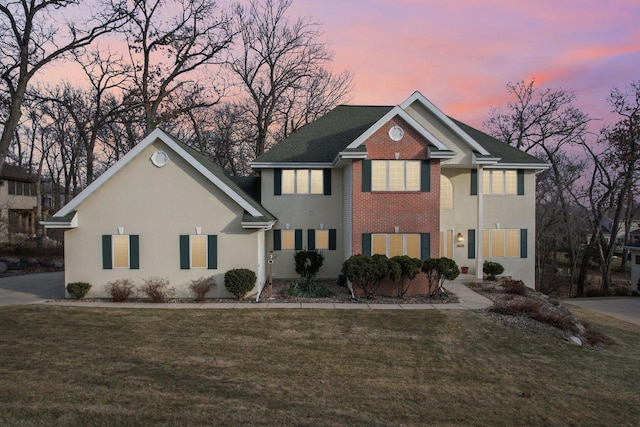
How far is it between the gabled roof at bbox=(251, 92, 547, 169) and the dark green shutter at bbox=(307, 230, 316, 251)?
334cm

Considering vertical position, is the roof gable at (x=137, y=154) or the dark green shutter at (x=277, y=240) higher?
the roof gable at (x=137, y=154)

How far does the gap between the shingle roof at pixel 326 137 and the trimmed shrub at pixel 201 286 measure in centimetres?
676

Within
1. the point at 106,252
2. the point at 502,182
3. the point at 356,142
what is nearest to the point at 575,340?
the point at 356,142

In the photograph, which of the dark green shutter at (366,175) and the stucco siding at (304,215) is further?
the stucco siding at (304,215)

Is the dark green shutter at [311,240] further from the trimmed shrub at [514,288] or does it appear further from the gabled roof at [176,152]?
the trimmed shrub at [514,288]

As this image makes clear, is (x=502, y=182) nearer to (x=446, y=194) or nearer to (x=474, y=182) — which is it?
(x=474, y=182)

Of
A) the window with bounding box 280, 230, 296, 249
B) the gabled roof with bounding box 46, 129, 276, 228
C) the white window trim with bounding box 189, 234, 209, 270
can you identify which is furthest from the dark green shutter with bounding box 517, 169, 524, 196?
the white window trim with bounding box 189, 234, 209, 270

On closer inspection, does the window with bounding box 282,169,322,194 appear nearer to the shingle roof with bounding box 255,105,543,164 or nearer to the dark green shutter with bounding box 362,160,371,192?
the shingle roof with bounding box 255,105,543,164

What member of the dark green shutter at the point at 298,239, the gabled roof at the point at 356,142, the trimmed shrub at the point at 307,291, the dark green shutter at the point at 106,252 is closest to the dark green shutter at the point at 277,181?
the gabled roof at the point at 356,142

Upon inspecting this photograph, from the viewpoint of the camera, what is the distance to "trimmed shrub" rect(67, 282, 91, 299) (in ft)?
51.4

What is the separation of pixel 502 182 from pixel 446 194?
3.01 m

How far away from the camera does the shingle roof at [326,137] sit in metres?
20.6

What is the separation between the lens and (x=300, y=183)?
2081cm

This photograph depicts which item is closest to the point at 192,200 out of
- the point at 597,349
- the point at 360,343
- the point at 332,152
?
the point at 332,152
